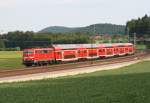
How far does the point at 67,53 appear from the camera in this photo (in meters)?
78.0

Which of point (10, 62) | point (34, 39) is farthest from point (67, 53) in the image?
point (34, 39)

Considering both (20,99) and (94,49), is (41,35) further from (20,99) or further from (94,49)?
(20,99)

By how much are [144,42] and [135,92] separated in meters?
176

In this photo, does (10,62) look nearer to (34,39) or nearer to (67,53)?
(67,53)

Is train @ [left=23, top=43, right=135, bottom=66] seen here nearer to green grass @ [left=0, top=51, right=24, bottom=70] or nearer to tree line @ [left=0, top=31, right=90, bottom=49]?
green grass @ [left=0, top=51, right=24, bottom=70]

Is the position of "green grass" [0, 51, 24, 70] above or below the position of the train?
below

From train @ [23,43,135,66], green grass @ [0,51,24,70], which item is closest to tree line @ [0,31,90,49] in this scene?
train @ [23,43,135,66]

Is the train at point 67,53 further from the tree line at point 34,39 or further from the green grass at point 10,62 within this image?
the tree line at point 34,39

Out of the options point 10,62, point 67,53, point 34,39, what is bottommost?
point 10,62

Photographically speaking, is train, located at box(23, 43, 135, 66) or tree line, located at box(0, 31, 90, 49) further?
tree line, located at box(0, 31, 90, 49)

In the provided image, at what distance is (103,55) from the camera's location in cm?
9362

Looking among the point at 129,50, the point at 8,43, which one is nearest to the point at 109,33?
the point at 8,43

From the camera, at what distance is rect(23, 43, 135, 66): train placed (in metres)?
69.2

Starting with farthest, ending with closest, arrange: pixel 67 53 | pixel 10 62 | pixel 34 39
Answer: pixel 34 39 < pixel 10 62 < pixel 67 53
